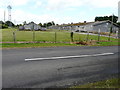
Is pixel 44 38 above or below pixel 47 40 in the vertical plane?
above

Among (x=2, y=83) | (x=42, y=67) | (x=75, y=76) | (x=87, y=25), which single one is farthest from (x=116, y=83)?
(x=87, y=25)

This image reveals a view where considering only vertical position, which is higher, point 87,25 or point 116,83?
point 87,25

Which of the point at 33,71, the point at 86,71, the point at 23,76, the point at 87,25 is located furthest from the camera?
the point at 87,25

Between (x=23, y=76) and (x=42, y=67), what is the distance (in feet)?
4.55

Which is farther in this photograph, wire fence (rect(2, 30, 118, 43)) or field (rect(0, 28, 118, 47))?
wire fence (rect(2, 30, 118, 43))

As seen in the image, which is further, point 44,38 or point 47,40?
point 44,38

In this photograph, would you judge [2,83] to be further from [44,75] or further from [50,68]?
[50,68]

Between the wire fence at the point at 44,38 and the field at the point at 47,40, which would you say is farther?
the wire fence at the point at 44,38

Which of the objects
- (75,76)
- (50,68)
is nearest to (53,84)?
(75,76)

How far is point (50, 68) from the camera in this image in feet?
21.4

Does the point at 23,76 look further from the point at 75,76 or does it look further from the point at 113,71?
the point at 113,71

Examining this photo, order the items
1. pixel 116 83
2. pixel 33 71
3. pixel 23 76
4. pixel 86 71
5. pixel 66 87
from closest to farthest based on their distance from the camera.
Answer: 1. pixel 66 87
2. pixel 116 83
3. pixel 23 76
4. pixel 33 71
5. pixel 86 71

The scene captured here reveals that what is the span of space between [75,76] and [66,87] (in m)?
1.25

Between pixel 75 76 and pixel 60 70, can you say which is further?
pixel 60 70
